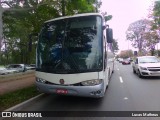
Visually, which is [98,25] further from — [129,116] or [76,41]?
[129,116]

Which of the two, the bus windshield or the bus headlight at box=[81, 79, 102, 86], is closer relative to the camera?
the bus headlight at box=[81, 79, 102, 86]

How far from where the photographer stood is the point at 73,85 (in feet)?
26.5

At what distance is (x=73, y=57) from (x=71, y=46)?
43 centimetres

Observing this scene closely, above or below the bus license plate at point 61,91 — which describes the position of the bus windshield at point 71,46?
above

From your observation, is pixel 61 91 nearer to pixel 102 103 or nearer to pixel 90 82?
pixel 90 82

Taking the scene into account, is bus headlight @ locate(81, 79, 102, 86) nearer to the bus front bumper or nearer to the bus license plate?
the bus front bumper

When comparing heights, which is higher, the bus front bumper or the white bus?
the white bus

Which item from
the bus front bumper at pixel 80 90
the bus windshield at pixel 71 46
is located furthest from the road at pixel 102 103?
the bus windshield at pixel 71 46

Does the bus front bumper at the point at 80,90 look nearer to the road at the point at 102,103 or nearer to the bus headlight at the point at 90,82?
the bus headlight at the point at 90,82

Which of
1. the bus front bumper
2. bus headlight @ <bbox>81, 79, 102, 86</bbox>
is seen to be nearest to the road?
the bus front bumper

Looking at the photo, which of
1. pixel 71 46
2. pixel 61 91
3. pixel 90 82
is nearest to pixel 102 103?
pixel 90 82

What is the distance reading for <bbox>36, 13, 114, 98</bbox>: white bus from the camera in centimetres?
805

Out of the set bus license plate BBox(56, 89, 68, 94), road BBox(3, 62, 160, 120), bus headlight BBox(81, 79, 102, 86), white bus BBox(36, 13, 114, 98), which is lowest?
road BBox(3, 62, 160, 120)

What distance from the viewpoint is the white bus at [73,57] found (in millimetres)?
8047
